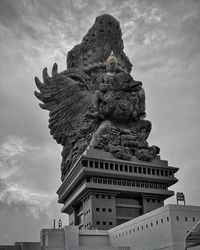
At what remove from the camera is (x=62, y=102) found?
2734 inches

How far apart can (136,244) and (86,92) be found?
3852 centimetres

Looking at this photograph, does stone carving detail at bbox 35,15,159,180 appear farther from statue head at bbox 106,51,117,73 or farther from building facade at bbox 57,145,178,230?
building facade at bbox 57,145,178,230

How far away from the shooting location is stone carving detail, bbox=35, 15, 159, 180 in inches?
2427

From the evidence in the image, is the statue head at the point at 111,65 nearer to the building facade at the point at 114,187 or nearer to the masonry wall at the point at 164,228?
the building facade at the point at 114,187

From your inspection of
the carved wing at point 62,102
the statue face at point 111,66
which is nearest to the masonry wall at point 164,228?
the carved wing at point 62,102

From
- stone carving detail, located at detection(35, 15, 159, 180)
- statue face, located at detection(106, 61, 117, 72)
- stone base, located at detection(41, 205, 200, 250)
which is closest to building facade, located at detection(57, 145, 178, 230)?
stone carving detail, located at detection(35, 15, 159, 180)

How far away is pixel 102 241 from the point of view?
46.0 m

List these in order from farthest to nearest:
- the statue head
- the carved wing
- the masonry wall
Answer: the statue head, the carved wing, the masonry wall

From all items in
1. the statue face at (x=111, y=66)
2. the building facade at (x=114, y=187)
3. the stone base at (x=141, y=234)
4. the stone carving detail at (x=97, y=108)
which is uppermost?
the statue face at (x=111, y=66)

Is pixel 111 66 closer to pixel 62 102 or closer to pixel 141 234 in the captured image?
pixel 62 102

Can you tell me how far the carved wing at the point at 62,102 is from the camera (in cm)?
6931

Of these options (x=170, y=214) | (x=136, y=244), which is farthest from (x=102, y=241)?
(x=170, y=214)

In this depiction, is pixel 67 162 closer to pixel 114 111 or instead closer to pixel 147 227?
pixel 114 111

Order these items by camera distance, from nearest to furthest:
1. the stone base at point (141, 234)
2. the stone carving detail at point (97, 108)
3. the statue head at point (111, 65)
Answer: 1. the stone base at point (141, 234)
2. the stone carving detail at point (97, 108)
3. the statue head at point (111, 65)
